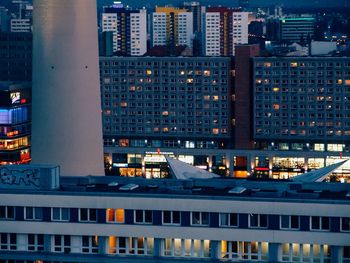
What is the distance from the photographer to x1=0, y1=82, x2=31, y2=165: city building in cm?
8419

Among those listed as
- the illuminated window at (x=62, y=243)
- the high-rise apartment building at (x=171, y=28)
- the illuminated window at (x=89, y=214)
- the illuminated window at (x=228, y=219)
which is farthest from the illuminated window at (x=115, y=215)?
the high-rise apartment building at (x=171, y=28)

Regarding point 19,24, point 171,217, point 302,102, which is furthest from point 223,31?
point 171,217

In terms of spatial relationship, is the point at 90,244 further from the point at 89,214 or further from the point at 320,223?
the point at 320,223

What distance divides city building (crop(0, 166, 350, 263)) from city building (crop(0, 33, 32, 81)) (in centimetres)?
7506

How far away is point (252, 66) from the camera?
314 ft

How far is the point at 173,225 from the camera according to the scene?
103 feet

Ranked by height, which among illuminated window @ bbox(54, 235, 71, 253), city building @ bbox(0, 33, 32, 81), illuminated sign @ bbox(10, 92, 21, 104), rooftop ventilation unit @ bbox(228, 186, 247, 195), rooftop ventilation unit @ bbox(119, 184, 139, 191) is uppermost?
city building @ bbox(0, 33, 32, 81)

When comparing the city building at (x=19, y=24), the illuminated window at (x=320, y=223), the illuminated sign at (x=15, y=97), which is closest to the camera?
the illuminated window at (x=320, y=223)

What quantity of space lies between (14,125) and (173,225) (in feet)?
180

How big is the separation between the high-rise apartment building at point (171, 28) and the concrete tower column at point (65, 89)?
134 m

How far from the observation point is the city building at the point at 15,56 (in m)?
108

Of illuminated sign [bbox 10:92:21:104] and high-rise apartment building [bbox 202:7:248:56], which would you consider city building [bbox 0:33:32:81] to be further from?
high-rise apartment building [bbox 202:7:248:56]

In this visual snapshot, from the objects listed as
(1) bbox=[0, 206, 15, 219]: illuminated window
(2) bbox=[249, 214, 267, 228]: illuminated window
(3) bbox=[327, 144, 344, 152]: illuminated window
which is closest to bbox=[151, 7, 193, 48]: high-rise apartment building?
(3) bbox=[327, 144, 344, 152]: illuminated window

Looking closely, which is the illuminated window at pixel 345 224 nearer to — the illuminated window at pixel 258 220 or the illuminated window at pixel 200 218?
the illuminated window at pixel 258 220
